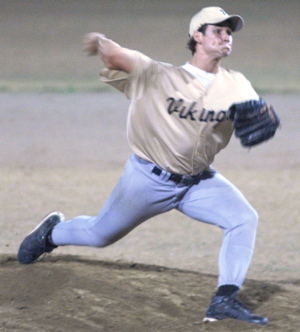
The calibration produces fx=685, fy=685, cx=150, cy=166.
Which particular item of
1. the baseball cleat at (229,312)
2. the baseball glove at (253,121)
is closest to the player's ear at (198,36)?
the baseball glove at (253,121)

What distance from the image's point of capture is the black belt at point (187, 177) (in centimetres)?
356

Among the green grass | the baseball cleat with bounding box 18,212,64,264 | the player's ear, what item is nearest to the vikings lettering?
the player's ear

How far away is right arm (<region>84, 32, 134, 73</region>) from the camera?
331 cm

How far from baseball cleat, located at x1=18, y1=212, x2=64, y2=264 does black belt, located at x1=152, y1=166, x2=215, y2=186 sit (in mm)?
917

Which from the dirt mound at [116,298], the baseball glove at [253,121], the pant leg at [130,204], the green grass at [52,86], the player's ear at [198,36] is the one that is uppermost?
the player's ear at [198,36]

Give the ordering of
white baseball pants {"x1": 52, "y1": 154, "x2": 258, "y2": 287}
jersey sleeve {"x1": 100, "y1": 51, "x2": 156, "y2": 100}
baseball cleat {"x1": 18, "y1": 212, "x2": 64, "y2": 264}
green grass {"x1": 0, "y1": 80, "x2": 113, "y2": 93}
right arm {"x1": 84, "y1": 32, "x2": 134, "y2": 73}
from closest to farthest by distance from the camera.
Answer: right arm {"x1": 84, "y1": 32, "x2": 134, "y2": 73}, jersey sleeve {"x1": 100, "y1": 51, "x2": 156, "y2": 100}, white baseball pants {"x1": 52, "y1": 154, "x2": 258, "y2": 287}, baseball cleat {"x1": 18, "y1": 212, "x2": 64, "y2": 264}, green grass {"x1": 0, "y1": 80, "x2": 113, "y2": 93}

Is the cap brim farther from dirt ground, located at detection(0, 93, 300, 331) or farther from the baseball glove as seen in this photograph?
dirt ground, located at detection(0, 93, 300, 331)

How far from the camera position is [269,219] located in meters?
6.12

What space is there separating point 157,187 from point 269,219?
109 inches

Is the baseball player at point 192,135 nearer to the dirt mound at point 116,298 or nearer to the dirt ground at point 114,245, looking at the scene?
the dirt mound at point 116,298

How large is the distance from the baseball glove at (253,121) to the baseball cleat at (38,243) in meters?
1.34

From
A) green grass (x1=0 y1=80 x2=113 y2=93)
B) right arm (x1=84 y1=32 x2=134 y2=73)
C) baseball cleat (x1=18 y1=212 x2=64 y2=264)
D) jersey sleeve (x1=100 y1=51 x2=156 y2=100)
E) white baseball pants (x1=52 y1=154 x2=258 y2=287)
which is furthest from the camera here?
green grass (x1=0 y1=80 x2=113 y2=93)

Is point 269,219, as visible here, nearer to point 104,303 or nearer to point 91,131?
point 104,303

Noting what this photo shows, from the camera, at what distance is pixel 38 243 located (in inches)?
161
